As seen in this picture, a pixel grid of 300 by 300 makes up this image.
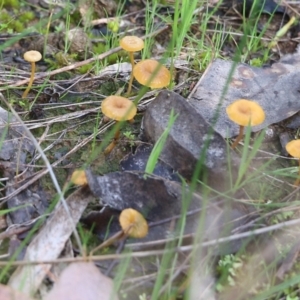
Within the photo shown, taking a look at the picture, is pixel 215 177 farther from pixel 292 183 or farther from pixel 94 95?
pixel 94 95

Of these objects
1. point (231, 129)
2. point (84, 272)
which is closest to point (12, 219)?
point (84, 272)

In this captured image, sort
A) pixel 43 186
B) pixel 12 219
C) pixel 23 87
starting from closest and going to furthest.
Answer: pixel 12 219, pixel 43 186, pixel 23 87

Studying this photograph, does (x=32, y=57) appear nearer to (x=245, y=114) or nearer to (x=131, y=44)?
(x=131, y=44)

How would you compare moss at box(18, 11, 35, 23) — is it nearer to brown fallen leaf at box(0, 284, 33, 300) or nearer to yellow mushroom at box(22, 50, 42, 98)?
yellow mushroom at box(22, 50, 42, 98)

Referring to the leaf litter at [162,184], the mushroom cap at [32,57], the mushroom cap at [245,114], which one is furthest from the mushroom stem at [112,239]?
the mushroom cap at [32,57]

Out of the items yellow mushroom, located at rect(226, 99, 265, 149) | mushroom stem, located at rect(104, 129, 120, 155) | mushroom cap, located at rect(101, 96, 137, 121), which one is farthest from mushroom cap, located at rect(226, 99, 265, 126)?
mushroom stem, located at rect(104, 129, 120, 155)

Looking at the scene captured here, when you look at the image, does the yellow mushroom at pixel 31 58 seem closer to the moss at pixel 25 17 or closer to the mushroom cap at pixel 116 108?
the mushroom cap at pixel 116 108
